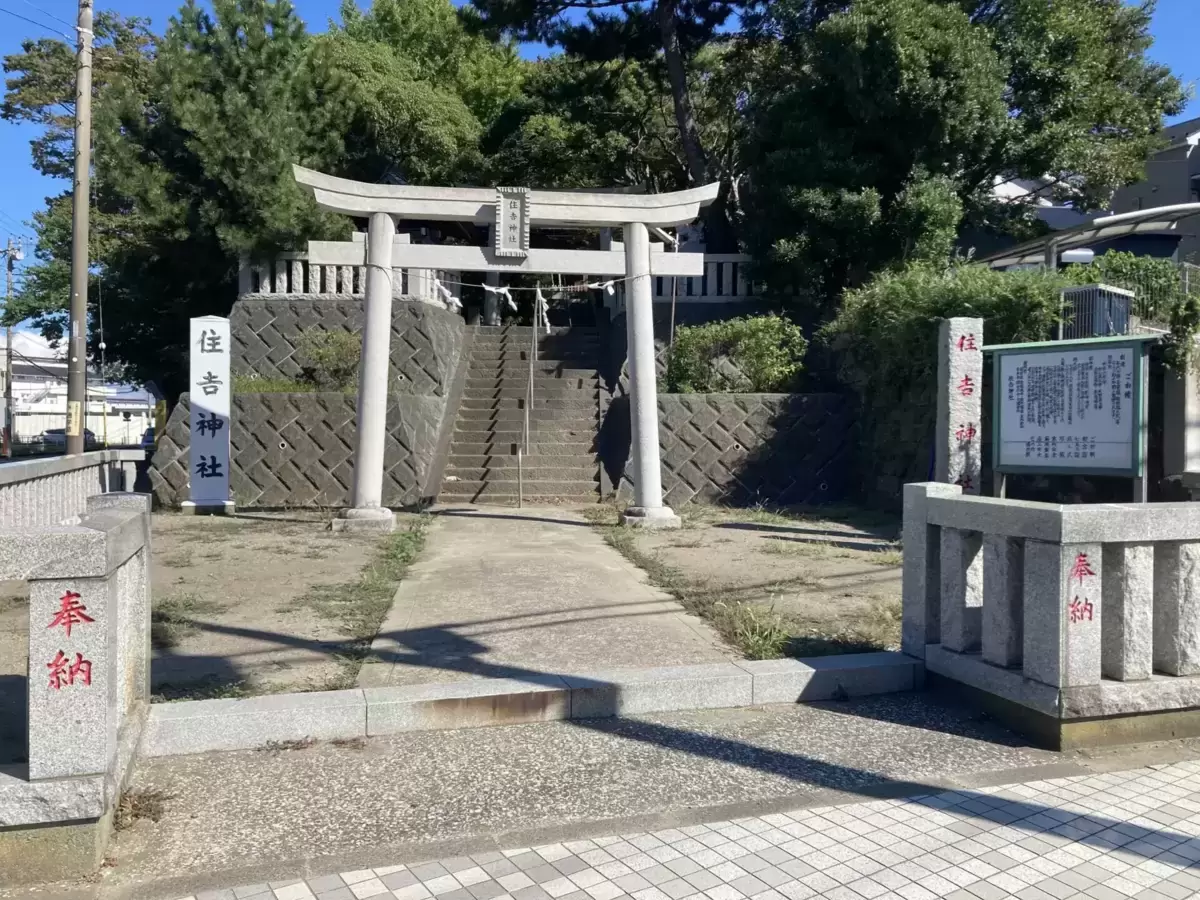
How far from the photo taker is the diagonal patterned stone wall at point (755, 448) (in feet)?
44.2

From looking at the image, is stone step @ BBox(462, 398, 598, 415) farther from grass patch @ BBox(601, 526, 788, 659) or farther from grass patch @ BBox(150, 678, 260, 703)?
grass patch @ BBox(150, 678, 260, 703)

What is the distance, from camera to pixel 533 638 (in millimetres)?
6051

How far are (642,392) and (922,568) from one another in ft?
20.8

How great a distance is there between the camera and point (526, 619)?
6.55 meters

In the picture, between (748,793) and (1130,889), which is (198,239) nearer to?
(748,793)

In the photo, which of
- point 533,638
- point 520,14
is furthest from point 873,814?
point 520,14

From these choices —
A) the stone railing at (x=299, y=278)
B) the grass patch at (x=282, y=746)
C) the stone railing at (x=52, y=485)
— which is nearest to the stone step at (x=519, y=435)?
the stone railing at (x=299, y=278)

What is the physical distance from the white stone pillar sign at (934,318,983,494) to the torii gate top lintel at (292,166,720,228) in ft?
12.3

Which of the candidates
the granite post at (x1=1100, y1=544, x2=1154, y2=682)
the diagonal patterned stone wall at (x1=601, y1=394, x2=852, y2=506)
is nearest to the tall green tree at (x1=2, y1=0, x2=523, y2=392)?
the diagonal patterned stone wall at (x1=601, y1=394, x2=852, y2=506)

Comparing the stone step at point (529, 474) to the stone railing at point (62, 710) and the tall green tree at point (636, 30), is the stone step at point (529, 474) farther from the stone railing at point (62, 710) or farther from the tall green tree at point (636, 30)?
the stone railing at point (62, 710)

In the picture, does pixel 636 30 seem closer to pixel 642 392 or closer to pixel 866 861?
pixel 642 392

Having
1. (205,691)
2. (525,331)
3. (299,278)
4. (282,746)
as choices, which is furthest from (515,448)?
(282,746)

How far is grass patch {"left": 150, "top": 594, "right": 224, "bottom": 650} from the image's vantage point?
5.97 metres

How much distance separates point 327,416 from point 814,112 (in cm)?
864
